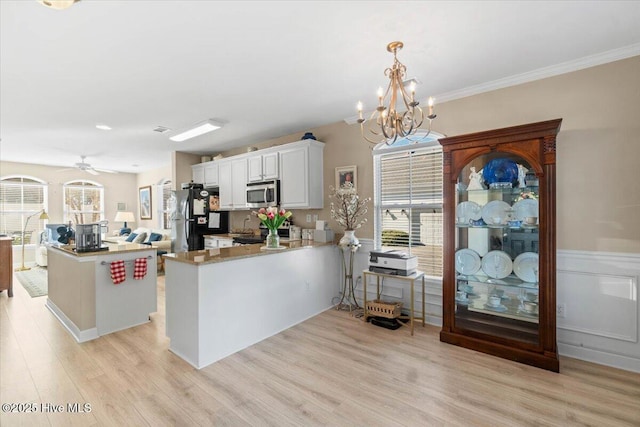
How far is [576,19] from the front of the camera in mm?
1951

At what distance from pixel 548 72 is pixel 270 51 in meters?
2.52

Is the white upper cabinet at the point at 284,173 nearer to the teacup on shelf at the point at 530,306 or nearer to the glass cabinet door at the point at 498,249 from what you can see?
the glass cabinet door at the point at 498,249

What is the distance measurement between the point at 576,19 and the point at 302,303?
3448mm

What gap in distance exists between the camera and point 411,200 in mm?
3574

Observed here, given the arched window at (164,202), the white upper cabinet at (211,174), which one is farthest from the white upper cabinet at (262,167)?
the arched window at (164,202)

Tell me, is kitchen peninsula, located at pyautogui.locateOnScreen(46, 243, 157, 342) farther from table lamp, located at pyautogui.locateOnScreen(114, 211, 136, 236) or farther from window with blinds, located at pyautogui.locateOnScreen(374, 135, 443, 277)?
table lamp, located at pyautogui.locateOnScreen(114, 211, 136, 236)

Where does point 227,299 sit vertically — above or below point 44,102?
below

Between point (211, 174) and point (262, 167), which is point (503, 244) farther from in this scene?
point (211, 174)

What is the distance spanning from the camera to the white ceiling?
184 centimetres

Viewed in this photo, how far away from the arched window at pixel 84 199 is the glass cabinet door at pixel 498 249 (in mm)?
8824

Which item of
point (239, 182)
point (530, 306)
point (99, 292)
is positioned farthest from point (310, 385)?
point (239, 182)

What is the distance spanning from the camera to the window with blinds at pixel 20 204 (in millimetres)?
7043

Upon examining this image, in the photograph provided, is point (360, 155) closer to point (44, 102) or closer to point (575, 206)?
point (575, 206)

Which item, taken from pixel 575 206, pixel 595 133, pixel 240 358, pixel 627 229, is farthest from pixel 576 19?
pixel 240 358
